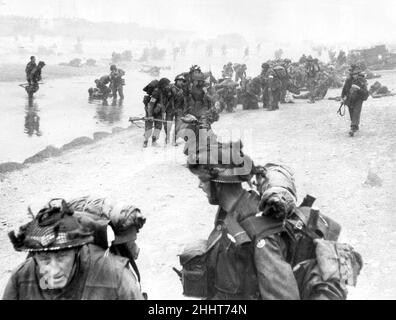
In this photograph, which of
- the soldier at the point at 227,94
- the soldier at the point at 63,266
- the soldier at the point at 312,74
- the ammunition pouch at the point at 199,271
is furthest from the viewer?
the soldier at the point at 312,74

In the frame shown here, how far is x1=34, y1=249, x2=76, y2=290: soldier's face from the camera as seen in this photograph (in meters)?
2.09

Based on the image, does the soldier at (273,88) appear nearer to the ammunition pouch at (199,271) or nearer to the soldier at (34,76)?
the soldier at (34,76)

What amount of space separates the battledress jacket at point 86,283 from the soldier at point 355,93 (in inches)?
349

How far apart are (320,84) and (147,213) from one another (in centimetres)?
1218

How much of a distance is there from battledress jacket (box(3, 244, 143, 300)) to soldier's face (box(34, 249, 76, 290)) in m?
0.08

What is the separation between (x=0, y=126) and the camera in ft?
46.3

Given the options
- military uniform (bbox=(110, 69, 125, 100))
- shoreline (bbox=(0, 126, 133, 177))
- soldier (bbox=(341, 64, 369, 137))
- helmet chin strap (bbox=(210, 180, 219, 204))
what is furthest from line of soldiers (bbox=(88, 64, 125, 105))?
helmet chin strap (bbox=(210, 180, 219, 204))

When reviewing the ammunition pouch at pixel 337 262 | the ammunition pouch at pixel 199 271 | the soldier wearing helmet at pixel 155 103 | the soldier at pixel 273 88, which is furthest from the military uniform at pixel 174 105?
the ammunition pouch at pixel 337 262

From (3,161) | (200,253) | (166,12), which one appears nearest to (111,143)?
(3,161)

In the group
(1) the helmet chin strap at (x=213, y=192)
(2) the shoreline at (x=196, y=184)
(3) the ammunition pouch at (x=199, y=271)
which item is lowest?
(2) the shoreline at (x=196, y=184)

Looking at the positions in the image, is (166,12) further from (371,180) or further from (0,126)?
(371,180)

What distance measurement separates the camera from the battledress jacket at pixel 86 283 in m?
2.15

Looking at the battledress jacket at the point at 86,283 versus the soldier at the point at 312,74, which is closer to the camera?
the battledress jacket at the point at 86,283
